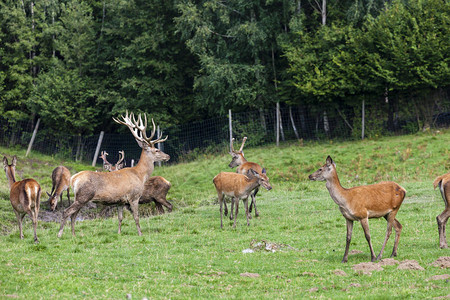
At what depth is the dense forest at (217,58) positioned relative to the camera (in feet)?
93.0

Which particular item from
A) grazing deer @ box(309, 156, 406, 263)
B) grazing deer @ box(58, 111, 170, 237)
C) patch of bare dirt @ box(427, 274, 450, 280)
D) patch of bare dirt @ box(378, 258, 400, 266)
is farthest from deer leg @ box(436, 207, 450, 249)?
A: grazing deer @ box(58, 111, 170, 237)

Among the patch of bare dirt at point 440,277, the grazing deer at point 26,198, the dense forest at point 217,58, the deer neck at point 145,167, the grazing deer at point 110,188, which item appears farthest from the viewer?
the dense forest at point 217,58

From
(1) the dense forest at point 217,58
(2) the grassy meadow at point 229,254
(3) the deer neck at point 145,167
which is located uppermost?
(1) the dense forest at point 217,58

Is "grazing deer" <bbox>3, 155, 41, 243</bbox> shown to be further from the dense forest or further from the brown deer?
the dense forest

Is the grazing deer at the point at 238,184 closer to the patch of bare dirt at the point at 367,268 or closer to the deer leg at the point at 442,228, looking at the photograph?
the deer leg at the point at 442,228

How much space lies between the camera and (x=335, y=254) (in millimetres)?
11109

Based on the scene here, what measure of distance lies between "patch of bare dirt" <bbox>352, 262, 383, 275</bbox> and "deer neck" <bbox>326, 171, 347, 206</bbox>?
126 centimetres

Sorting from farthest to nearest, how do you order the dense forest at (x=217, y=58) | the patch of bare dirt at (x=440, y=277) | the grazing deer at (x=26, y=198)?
the dense forest at (x=217, y=58) → the grazing deer at (x=26, y=198) → the patch of bare dirt at (x=440, y=277)

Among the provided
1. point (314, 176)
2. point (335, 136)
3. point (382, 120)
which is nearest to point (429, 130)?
Answer: point (382, 120)

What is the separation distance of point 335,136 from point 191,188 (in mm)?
9104

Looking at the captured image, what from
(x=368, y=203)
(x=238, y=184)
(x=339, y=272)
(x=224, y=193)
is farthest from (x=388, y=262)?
(x=224, y=193)

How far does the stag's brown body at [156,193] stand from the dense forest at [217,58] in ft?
42.0

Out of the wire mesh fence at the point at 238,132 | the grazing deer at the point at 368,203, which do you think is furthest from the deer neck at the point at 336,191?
the wire mesh fence at the point at 238,132

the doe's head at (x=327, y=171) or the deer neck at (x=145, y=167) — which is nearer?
the doe's head at (x=327, y=171)
